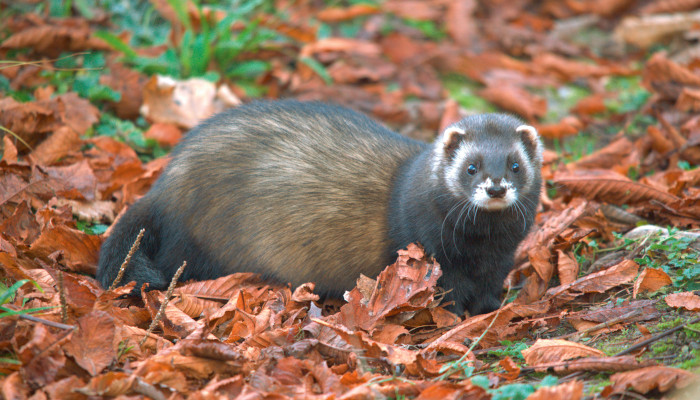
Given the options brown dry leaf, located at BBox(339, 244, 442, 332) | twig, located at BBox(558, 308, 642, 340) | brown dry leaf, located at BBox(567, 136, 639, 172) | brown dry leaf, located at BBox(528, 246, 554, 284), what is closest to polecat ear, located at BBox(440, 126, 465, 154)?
brown dry leaf, located at BBox(339, 244, 442, 332)

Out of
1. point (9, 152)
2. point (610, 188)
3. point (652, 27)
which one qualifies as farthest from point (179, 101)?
point (652, 27)

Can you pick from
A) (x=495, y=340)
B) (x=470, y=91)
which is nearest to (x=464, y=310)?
(x=495, y=340)

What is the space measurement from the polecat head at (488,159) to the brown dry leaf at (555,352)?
101 cm

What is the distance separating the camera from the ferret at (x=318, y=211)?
4.95 metres

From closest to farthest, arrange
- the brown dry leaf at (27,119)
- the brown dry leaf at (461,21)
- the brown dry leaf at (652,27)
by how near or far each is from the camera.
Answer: the brown dry leaf at (27,119), the brown dry leaf at (652,27), the brown dry leaf at (461,21)

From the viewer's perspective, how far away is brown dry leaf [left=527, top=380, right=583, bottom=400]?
332 centimetres

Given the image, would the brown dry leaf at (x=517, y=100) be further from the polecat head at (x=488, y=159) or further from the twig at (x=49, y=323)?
the twig at (x=49, y=323)

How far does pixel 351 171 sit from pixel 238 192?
0.91 meters

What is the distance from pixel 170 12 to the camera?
8336 millimetres

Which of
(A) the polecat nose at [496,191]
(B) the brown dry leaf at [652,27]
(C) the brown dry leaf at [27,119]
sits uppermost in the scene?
(B) the brown dry leaf at [652,27]

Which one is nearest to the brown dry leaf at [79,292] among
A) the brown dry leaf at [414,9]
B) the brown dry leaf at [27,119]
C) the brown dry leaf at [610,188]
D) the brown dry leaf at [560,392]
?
the brown dry leaf at [27,119]

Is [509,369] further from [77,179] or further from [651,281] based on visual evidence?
[77,179]

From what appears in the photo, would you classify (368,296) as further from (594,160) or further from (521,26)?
(521,26)

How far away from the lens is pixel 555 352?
3996mm
